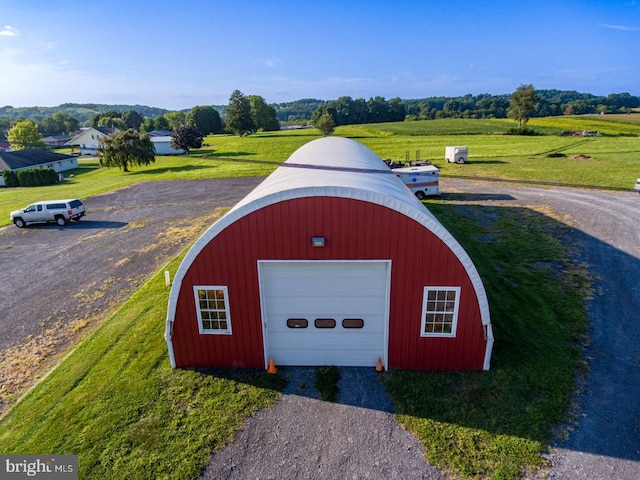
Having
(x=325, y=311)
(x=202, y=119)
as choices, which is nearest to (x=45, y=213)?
(x=325, y=311)

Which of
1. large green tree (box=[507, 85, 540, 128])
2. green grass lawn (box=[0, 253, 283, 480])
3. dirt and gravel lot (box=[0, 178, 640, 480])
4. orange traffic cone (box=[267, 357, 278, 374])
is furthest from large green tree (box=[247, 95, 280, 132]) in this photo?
orange traffic cone (box=[267, 357, 278, 374])

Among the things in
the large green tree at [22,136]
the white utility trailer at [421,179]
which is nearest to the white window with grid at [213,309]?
the white utility trailer at [421,179]

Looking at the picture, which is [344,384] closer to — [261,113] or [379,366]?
[379,366]

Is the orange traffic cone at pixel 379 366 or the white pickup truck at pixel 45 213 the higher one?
the white pickup truck at pixel 45 213

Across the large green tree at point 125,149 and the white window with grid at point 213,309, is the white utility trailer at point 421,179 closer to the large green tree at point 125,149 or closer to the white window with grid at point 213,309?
the white window with grid at point 213,309

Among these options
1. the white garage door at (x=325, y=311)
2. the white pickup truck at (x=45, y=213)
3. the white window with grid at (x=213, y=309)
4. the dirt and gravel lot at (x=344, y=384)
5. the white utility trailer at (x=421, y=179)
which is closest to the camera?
the dirt and gravel lot at (x=344, y=384)

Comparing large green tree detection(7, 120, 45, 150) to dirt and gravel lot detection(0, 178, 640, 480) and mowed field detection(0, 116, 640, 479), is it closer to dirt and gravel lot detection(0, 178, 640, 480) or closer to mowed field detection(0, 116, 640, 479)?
dirt and gravel lot detection(0, 178, 640, 480)
